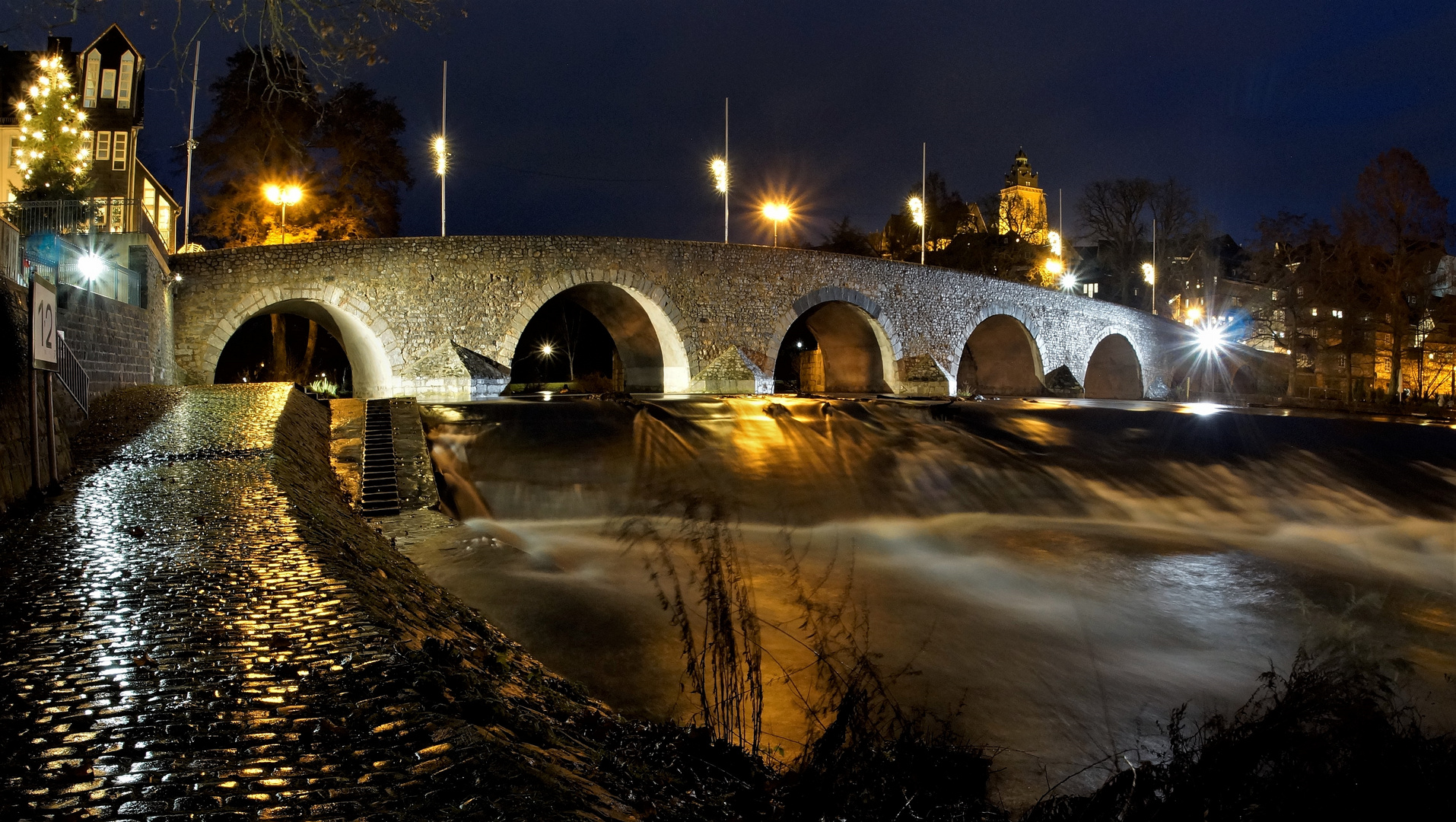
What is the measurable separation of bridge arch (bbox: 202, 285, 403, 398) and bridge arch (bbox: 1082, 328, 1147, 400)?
29707mm

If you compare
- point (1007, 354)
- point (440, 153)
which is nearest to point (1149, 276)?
point (1007, 354)

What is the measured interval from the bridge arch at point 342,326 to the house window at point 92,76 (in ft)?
31.8

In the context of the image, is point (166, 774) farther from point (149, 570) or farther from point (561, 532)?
point (561, 532)

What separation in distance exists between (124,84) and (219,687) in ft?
88.4

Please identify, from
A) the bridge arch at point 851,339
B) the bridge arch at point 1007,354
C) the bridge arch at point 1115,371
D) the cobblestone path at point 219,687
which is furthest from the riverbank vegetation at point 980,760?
the bridge arch at point 1115,371

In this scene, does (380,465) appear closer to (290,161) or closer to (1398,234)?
(290,161)

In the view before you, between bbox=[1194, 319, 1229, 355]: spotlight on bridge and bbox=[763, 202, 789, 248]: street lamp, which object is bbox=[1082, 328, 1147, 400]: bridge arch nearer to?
bbox=[1194, 319, 1229, 355]: spotlight on bridge

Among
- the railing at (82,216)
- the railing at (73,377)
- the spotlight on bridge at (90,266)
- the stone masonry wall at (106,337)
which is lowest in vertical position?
the railing at (73,377)

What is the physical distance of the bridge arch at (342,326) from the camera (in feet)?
52.9

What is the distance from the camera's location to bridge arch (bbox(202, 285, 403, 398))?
16109mm

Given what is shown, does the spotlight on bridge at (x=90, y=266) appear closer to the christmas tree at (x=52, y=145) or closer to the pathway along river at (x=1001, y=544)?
the pathway along river at (x=1001, y=544)

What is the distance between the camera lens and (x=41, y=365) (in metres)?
5.71

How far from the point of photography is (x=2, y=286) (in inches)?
235

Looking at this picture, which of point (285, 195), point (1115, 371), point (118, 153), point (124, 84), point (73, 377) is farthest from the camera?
point (1115, 371)
